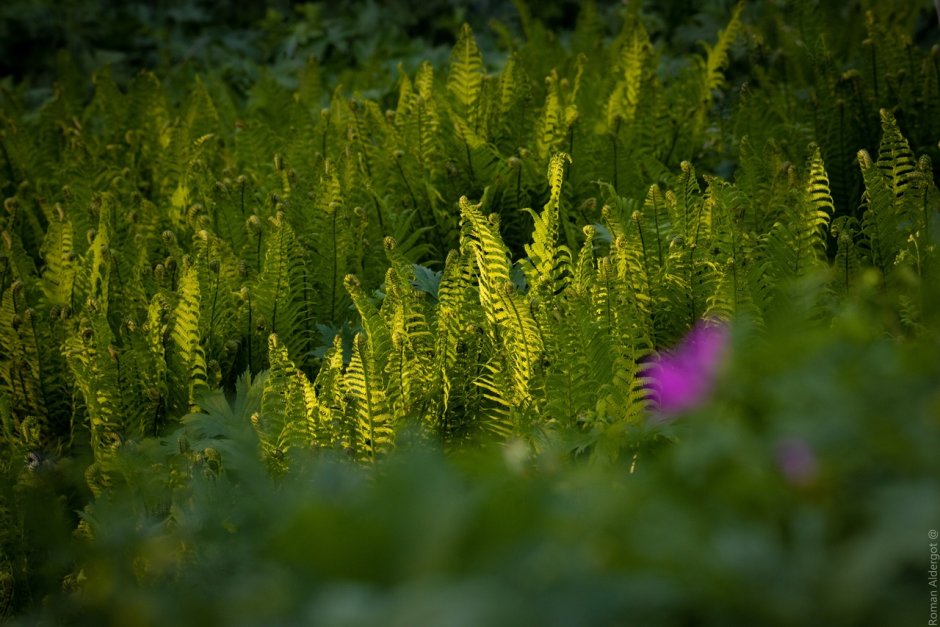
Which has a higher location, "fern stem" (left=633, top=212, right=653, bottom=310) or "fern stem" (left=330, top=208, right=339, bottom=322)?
"fern stem" (left=633, top=212, right=653, bottom=310)

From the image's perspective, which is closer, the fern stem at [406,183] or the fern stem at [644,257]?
the fern stem at [644,257]

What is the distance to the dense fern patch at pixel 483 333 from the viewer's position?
83 centimetres

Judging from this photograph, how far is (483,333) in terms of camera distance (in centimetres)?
224

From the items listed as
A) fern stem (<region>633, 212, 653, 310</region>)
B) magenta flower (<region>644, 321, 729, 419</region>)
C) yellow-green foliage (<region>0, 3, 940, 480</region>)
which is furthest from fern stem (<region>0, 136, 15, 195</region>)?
magenta flower (<region>644, 321, 729, 419</region>)

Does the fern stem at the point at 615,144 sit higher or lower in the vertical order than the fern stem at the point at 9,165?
higher

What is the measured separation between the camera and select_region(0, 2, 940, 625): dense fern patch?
832mm

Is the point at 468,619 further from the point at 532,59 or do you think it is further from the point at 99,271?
the point at 532,59

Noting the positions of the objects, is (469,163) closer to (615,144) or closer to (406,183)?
(406,183)

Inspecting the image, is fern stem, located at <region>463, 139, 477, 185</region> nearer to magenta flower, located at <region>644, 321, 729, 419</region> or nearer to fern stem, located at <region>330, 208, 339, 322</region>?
fern stem, located at <region>330, 208, 339, 322</region>

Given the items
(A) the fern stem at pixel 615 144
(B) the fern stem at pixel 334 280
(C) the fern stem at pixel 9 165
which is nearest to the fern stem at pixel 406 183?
(B) the fern stem at pixel 334 280

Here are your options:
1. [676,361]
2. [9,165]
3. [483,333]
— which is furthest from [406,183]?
[9,165]

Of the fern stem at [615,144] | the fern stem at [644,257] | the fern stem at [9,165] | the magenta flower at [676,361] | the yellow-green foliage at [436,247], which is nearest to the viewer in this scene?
the magenta flower at [676,361]

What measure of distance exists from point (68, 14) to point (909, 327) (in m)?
4.99

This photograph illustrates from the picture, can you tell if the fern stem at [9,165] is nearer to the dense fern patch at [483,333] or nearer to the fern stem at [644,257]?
the dense fern patch at [483,333]
